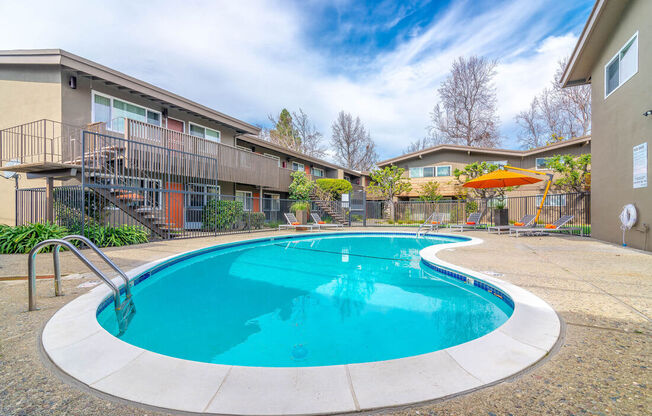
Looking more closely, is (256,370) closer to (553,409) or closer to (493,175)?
(553,409)

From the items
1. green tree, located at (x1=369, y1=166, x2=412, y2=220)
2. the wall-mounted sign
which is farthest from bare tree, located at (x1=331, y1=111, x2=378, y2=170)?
the wall-mounted sign

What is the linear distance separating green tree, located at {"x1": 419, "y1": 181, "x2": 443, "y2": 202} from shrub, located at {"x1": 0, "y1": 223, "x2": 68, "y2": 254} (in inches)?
780

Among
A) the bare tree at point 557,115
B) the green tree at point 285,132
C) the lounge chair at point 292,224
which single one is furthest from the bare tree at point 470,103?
the lounge chair at point 292,224

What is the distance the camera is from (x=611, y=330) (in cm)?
262

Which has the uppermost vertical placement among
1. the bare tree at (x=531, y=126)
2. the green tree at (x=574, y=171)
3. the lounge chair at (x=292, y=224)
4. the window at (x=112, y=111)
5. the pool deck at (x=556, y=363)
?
the bare tree at (x=531, y=126)

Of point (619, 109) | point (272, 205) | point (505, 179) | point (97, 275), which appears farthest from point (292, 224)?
point (619, 109)

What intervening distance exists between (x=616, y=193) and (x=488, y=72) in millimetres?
20791

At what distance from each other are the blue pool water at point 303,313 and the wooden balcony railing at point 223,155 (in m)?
6.38

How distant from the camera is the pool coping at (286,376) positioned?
5.44ft

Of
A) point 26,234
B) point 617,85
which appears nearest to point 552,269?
point 617,85

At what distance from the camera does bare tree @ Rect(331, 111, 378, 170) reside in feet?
111

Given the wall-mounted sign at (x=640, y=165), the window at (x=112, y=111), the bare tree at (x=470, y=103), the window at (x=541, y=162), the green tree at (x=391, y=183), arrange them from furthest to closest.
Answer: the bare tree at (x=470, y=103)
the green tree at (x=391, y=183)
the window at (x=541, y=162)
the window at (x=112, y=111)
the wall-mounted sign at (x=640, y=165)

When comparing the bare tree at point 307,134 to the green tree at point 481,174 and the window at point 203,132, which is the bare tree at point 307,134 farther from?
the window at point 203,132

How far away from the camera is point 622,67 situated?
8.48 metres
